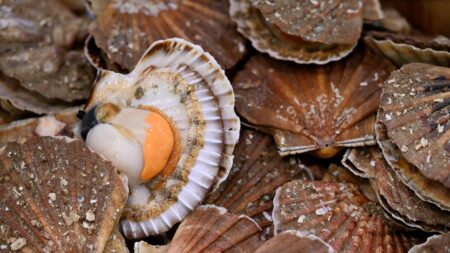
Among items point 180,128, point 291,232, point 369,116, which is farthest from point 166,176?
point 369,116

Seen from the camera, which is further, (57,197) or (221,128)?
(221,128)

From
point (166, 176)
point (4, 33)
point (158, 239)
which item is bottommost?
point (158, 239)

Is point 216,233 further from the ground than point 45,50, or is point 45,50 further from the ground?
point 45,50

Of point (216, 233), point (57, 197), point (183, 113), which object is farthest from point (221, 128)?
point (57, 197)

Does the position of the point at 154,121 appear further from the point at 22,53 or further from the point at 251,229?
the point at 22,53

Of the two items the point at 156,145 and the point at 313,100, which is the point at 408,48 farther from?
the point at 156,145

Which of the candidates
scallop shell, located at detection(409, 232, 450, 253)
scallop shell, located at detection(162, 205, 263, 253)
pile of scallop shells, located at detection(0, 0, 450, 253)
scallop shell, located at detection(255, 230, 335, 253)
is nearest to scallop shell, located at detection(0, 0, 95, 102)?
pile of scallop shells, located at detection(0, 0, 450, 253)
